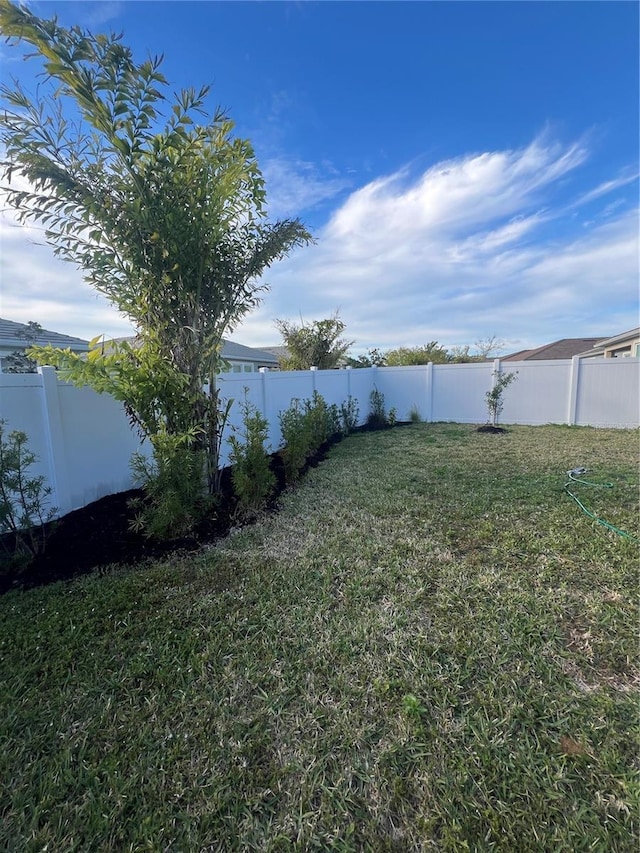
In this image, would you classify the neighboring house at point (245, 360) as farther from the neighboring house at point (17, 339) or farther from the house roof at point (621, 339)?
the house roof at point (621, 339)

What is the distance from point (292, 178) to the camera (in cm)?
560

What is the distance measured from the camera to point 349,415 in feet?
30.3

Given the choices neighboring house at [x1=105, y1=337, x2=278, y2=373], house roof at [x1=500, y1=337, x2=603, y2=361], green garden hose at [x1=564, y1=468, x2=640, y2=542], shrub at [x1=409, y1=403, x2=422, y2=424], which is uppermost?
house roof at [x1=500, y1=337, x2=603, y2=361]

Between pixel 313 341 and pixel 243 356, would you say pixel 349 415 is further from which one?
pixel 243 356

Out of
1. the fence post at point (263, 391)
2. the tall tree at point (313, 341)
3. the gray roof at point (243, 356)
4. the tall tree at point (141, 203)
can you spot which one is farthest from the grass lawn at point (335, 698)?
the gray roof at point (243, 356)

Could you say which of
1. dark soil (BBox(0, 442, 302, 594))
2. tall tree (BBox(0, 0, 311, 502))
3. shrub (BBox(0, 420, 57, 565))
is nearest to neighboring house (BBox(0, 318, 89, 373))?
tall tree (BBox(0, 0, 311, 502))

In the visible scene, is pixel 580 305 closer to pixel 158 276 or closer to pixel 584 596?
pixel 584 596

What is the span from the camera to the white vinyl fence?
10.4 ft

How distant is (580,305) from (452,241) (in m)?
4.92

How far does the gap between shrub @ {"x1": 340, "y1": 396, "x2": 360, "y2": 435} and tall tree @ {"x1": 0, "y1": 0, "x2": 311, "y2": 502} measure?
5437mm

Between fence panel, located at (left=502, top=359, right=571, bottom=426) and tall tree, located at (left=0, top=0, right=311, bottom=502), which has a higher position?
tall tree, located at (left=0, top=0, right=311, bottom=502)

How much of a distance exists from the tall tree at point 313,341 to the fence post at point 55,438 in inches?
331

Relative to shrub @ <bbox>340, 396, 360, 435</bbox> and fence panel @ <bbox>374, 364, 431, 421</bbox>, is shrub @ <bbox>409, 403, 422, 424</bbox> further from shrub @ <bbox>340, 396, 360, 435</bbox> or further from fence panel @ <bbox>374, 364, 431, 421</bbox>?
shrub @ <bbox>340, 396, 360, 435</bbox>

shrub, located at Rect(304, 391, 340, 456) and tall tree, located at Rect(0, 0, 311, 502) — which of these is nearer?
tall tree, located at Rect(0, 0, 311, 502)
